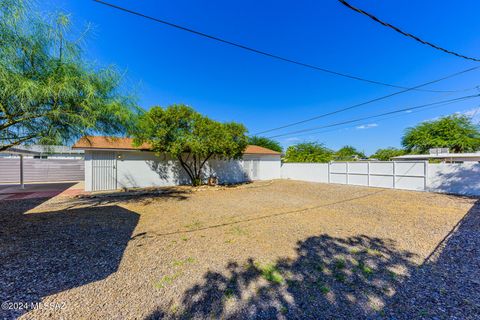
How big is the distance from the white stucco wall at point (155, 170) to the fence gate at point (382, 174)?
6409 mm

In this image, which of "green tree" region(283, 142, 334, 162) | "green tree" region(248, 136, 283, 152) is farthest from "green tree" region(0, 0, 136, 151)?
"green tree" region(248, 136, 283, 152)

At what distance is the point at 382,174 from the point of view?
453 inches

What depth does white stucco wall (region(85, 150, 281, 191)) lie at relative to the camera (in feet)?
37.3

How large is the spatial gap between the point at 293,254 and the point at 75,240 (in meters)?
4.20

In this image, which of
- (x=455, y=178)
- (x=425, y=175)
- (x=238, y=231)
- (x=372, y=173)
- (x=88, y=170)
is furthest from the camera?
(x=372, y=173)

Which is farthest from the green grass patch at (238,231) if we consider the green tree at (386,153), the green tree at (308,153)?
the green tree at (386,153)

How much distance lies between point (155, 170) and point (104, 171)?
8.54 ft

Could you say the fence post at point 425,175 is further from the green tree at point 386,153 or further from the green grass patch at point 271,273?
the green tree at point 386,153

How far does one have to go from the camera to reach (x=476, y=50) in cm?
610

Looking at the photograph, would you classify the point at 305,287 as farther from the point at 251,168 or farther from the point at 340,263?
the point at 251,168

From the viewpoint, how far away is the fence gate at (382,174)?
10.2 metres

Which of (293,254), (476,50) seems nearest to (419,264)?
(293,254)

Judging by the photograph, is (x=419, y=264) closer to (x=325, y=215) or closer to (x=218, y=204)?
(x=325, y=215)

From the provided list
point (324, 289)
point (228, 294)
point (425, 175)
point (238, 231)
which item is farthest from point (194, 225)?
point (425, 175)
